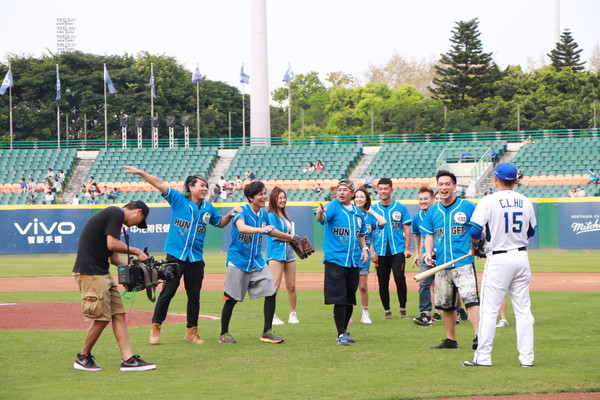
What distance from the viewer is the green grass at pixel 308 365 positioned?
24.2ft

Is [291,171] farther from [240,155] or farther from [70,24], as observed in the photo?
[70,24]

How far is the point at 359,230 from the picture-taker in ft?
34.1

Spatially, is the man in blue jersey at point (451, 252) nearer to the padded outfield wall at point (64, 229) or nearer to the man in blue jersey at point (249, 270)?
the man in blue jersey at point (249, 270)

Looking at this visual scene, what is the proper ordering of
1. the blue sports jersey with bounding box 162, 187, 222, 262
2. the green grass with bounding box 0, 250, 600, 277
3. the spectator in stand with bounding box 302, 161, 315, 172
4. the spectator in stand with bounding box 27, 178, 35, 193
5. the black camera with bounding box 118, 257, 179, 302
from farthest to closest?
the spectator in stand with bounding box 302, 161, 315, 172 → the spectator in stand with bounding box 27, 178, 35, 193 → the green grass with bounding box 0, 250, 600, 277 → the blue sports jersey with bounding box 162, 187, 222, 262 → the black camera with bounding box 118, 257, 179, 302

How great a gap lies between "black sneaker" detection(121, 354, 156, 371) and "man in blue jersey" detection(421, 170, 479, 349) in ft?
10.4

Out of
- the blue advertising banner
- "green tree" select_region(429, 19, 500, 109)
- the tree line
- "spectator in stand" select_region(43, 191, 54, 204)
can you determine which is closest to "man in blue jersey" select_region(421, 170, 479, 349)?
the blue advertising banner

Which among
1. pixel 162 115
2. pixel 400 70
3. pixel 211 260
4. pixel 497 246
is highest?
pixel 400 70

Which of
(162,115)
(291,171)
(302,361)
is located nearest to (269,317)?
(302,361)

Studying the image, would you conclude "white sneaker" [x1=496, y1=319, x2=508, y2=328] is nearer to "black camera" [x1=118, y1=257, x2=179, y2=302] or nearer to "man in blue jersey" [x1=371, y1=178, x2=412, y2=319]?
"man in blue jersey" [x1=371, y1=178, x2=412, y2=319]

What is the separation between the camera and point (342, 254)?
10.1m

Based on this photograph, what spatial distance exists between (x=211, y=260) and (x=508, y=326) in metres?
17.1

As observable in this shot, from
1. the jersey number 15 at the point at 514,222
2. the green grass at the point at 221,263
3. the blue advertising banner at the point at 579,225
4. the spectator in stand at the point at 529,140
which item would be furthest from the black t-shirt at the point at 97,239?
the spectator in stand at the point at 529,140

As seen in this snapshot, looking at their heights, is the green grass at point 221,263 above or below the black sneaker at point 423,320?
below

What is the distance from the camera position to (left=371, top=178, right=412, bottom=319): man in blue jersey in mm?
12414
